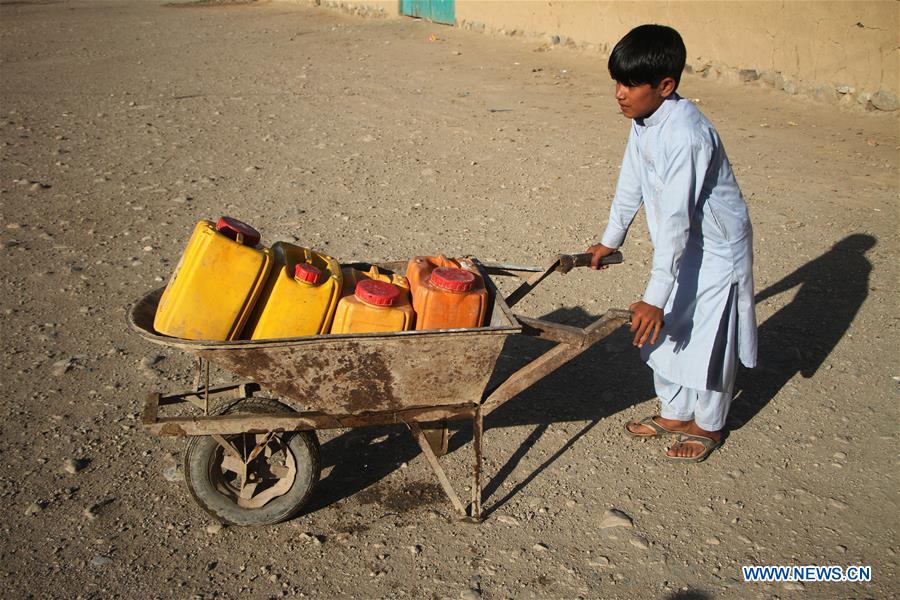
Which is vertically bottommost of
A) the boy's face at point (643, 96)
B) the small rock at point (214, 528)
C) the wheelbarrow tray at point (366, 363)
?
the small rock at point (214, 528)

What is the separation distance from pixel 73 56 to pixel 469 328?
10739mm

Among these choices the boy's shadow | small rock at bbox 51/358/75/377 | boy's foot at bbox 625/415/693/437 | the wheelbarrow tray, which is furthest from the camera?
the boy's shadow

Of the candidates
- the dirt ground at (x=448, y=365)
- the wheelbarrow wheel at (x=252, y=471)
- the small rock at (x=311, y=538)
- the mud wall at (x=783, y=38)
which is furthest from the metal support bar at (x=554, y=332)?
the mud wall at (x=783, y=38)

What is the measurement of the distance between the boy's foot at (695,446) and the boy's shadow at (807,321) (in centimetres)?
30

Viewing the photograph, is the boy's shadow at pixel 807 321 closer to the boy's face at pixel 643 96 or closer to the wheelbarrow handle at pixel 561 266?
the wheelbarrow handle at pixel 561 266

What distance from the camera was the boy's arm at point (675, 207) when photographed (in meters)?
2.78

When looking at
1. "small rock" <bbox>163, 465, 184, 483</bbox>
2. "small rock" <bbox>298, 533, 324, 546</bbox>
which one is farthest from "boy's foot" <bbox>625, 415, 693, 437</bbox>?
"small rock" <bbox>163, 465, 184, 483</bbox>

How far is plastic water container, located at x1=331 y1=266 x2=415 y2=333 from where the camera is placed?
106 inches

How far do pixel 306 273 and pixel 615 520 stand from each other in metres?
1.57

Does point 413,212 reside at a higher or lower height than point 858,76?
lower

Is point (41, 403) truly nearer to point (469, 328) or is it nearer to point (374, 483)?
point (374, 483)

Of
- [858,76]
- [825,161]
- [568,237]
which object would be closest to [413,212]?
[568,237]

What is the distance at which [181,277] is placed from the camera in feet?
8.52

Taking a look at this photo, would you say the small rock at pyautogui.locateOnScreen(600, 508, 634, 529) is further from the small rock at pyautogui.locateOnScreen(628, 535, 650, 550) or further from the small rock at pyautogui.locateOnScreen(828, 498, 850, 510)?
the small rock at pyautogui.locateOnScreen(828, 498, 850, 510)
